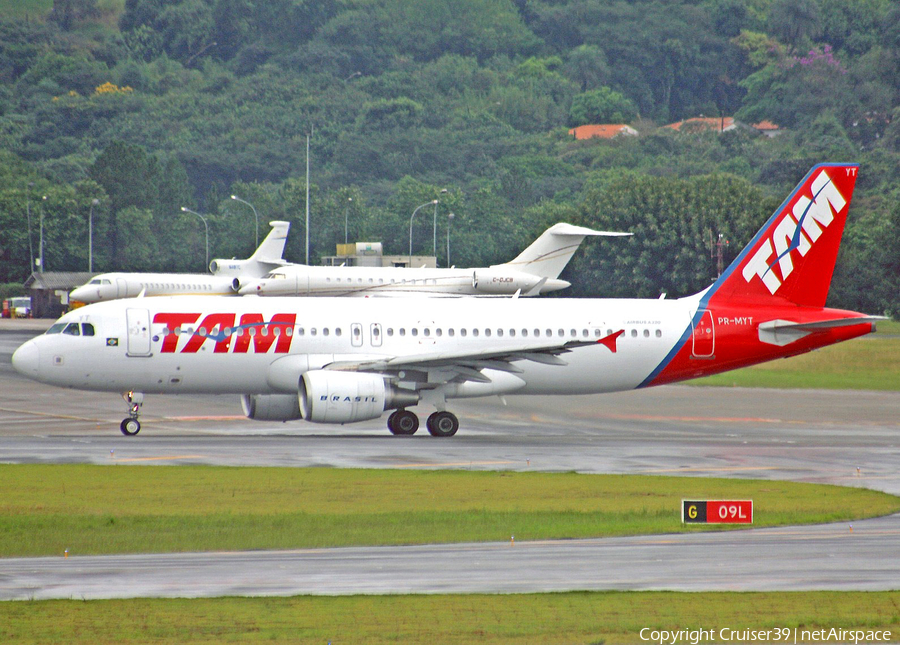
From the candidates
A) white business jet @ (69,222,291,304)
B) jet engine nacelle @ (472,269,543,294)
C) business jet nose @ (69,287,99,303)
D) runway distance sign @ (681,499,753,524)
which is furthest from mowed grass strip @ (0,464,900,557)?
business jet nose @ (69,287,99,303)

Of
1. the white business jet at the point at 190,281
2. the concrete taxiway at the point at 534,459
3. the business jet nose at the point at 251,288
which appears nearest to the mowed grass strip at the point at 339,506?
the concrete taxiway at the point at 534,459

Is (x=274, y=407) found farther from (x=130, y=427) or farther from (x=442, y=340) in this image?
(x=442, y=340)

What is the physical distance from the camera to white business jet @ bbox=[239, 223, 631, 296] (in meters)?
67.2

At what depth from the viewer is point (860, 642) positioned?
14047 mm

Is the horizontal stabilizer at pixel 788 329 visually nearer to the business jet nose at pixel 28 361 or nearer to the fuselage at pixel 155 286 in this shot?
the business jet nose at pixel 28 361

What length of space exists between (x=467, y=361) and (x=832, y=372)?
29.2 metres

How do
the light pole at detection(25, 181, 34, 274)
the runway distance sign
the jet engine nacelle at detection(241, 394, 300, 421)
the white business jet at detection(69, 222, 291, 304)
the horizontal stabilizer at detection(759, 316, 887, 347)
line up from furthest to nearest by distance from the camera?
the light pole at detection(25, 181, 34, 274), the white business jet at detection(69, 222, 291, 304), the horizontal stabilizer at detection(759, 316, 887, 347), the jet engine nacelle at detection(241, 394, 300, 421), the runway distance sign

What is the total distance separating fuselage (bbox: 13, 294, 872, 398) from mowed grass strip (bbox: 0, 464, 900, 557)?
23.3ft

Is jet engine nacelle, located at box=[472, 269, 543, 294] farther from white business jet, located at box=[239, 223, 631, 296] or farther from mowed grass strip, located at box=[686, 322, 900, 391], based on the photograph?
mowed grass strip, located at box=[686, 322, 900, 391]

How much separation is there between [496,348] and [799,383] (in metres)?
22.2

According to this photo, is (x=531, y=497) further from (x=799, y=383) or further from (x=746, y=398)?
(x=799, y=383)

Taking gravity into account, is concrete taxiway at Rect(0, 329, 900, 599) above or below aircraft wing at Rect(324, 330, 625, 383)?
below

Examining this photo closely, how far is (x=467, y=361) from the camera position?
34.8 meters

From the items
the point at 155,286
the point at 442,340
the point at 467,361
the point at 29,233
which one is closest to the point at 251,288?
the point at 155,286
